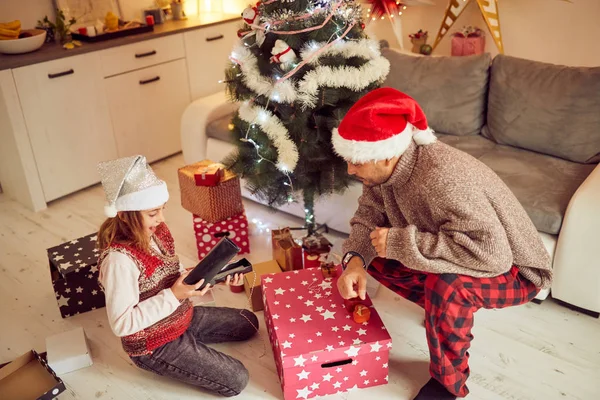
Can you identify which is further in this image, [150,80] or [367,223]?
[150,80]

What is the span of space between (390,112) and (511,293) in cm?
67

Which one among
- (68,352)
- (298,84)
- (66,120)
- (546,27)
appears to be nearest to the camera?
(68,352)

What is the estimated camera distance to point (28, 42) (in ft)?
9.50

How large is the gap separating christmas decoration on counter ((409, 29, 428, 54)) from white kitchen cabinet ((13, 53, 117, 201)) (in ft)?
5.70

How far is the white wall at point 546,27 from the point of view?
2.71 meters

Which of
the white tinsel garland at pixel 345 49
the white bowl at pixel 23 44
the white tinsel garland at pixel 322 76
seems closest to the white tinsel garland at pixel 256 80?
the white tinsel garland at pixel 322 76

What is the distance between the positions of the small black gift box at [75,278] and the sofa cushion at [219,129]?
0.91 metres

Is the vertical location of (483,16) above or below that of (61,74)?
above

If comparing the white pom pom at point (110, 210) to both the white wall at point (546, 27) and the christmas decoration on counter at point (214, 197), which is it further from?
the white wall at point (546, 27)

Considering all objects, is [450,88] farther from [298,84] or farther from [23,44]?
[23,44]

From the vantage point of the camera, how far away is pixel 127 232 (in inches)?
67.9

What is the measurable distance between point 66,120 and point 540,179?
2374 millimetres

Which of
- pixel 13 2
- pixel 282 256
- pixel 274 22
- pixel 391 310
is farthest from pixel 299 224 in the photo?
pixel 13 2

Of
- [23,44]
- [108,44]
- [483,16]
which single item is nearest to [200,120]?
[108,44]
